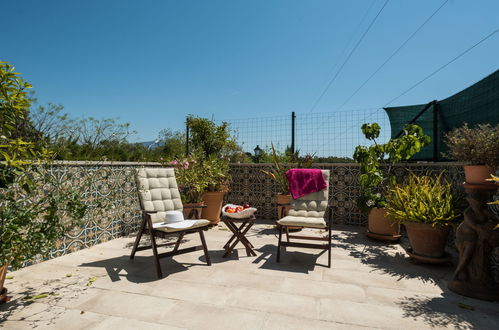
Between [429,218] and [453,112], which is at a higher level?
[453,112]

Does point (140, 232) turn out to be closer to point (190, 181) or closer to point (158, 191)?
point (158, 191)

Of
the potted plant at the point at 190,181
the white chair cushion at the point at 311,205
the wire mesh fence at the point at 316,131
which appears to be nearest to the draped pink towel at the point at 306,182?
the white chair cushion at the point at 311,205

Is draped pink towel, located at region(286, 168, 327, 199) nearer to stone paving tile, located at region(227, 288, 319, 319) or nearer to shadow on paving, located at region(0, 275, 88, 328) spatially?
stone paving tile, located at region(227, 288, 319, 319)

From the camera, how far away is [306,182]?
4.03 m

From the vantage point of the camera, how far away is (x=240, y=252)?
12.2 ft

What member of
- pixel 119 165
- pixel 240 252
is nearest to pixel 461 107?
pixel 240 252

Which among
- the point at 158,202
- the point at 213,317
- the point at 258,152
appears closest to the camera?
the point at 213,317

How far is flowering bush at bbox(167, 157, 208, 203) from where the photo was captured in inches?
195

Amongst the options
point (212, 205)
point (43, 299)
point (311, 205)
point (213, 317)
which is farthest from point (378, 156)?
point (43, 299)

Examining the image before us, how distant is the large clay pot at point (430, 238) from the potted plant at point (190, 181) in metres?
3.25

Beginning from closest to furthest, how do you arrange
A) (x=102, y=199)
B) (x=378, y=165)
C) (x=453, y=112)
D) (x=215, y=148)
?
(x=102, y=199) → (x=453, y=112) → (x=378, y=165) → (x=215, y=148)

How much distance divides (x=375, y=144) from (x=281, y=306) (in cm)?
339

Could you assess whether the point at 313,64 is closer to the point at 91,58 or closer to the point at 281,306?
the point at 91,58

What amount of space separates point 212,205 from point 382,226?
9.71 ft
